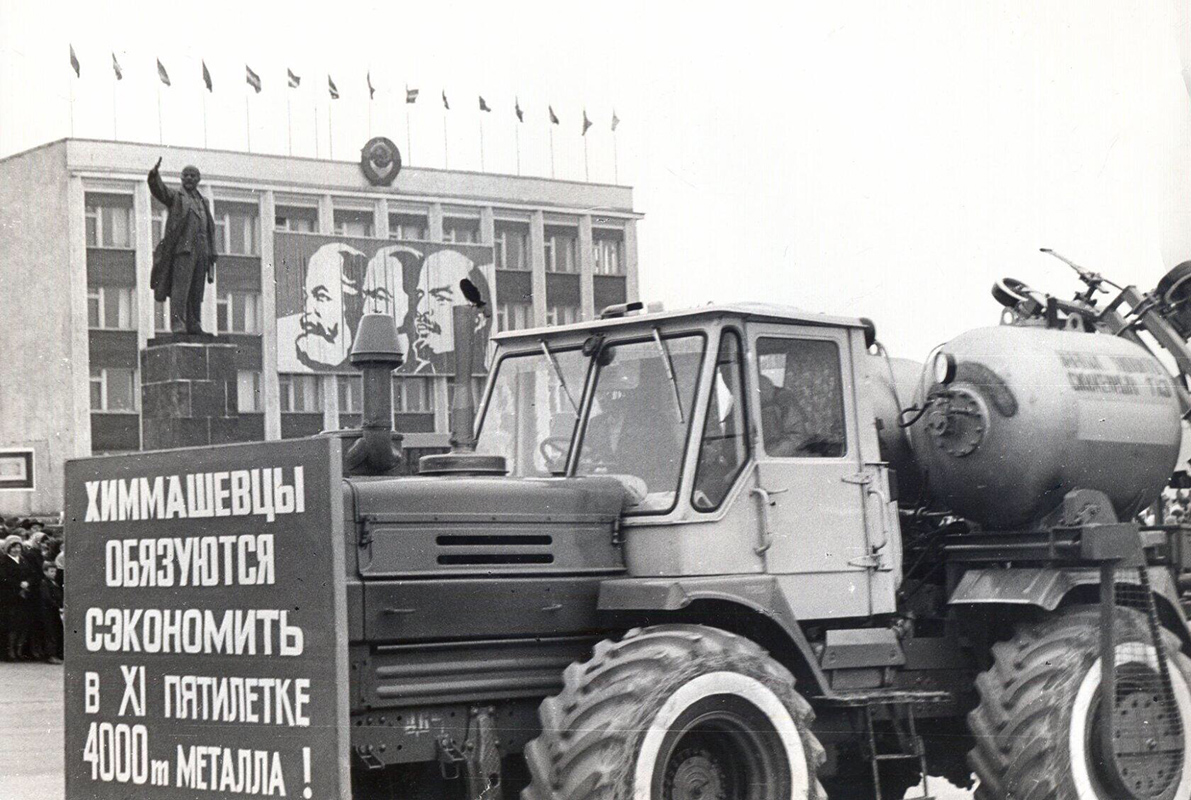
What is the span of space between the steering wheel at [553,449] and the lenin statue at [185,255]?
14430mm

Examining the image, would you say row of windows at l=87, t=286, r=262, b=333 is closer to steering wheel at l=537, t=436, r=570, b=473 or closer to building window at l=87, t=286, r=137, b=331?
building window at l=87, t=286, r=137, b=331

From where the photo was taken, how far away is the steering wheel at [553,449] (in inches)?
322

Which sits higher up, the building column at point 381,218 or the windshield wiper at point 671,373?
the building column at point 381,218

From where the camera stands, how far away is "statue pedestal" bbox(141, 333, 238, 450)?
816 inches

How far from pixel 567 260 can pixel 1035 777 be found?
24389mm

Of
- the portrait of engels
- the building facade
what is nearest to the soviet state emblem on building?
the building facade

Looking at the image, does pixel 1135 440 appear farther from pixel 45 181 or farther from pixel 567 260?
pixel 45 181

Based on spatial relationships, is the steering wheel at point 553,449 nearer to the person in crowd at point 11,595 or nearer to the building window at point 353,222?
the person in crowd at point 11,595

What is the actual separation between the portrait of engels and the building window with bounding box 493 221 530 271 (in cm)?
78

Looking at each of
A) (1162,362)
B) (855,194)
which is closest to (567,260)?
(855,194)

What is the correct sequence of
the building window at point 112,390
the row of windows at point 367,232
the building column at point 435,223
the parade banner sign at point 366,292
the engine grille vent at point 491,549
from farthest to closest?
the building window at point 112,390 → the building column at point 435,223 → the parade banner sign at point 366,292 → the row of windows at point 367,232 → the engine grille vent at point 491,549

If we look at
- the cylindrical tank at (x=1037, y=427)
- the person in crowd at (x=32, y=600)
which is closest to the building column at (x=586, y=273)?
the person in crowd at (x=32, y=600)

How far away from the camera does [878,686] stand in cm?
829

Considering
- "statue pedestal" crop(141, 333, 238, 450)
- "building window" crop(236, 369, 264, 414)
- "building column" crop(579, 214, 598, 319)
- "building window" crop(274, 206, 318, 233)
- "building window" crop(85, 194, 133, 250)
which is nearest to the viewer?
"statue pedestal" crop(141, 333, 238, 450)
